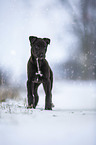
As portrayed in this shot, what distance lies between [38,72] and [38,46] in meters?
0.26

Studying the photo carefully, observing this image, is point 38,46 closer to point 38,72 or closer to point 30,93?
point 38,72

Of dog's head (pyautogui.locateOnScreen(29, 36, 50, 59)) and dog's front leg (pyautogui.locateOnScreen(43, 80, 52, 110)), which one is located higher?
dog's head (pyautogui.locateOnScreen(29, 36, 50, 59))

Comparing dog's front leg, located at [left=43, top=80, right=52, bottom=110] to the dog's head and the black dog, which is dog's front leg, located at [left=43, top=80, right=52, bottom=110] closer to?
the black dog

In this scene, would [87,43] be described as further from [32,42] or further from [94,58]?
[32,42]

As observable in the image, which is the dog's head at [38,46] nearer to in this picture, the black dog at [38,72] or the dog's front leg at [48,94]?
the black dog at [38,72]

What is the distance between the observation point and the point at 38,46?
1776mm

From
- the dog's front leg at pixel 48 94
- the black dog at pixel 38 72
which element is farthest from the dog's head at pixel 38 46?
the dog's front leg at pixel 48 94

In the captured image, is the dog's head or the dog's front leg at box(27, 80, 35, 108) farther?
the dog's front leg at box(27, 80, 35, 108)

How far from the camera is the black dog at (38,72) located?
178cm

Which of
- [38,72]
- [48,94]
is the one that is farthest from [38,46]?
[48,94]

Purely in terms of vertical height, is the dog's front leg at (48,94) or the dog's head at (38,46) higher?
the dog's head at (38,46)

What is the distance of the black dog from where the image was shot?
1.78m

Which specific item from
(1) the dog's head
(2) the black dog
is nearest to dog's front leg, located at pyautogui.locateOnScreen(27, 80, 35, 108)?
(2) the black dog

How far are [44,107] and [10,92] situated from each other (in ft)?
1.68
